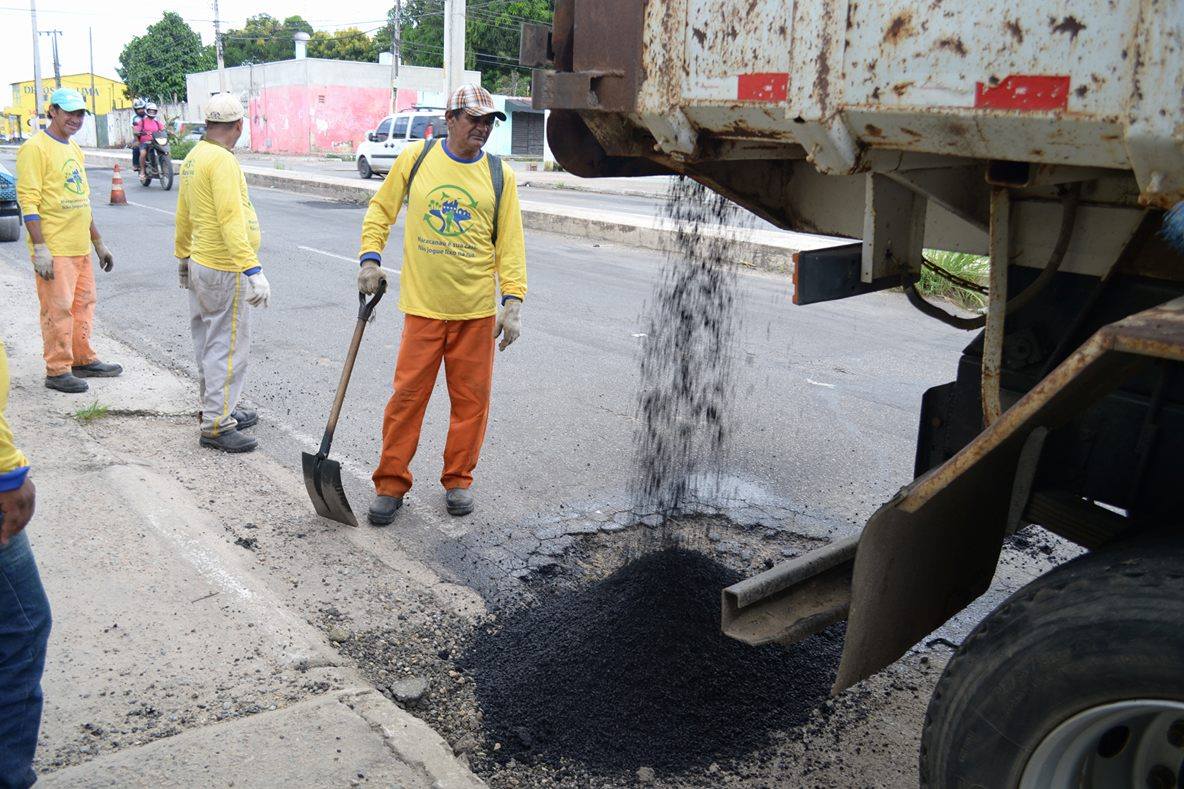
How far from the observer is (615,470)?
5.01 meters

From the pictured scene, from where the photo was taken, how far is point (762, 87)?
2.12m

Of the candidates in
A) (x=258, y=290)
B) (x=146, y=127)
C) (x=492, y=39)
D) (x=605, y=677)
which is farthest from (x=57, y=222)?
(x=492, y=39)

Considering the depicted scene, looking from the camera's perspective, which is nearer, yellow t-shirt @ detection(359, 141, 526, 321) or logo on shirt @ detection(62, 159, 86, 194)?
yellow t-shirt @ detection(359, 141, 526, 321)

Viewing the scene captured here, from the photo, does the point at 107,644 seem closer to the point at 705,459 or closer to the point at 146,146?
the point at 705,459

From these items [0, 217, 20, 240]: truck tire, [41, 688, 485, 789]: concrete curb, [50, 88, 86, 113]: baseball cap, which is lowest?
[41, 688, 485, 789]: concrete curb

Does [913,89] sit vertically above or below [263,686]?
above

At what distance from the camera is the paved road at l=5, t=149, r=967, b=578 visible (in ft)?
15.8

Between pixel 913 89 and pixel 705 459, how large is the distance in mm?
3472

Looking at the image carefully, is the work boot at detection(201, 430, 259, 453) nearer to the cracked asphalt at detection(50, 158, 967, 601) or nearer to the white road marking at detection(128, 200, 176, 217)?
the cracked asphalt at detection(50, 158, 967, 601)

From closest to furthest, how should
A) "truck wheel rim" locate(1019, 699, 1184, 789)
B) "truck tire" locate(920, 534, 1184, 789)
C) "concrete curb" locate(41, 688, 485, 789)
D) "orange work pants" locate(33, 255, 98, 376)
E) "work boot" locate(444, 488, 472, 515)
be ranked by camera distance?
"truck tire" locate(920, 534, 1184, 789)
"truck wheel rim" locate(1019, 699, 1184, 789)
"concrete curb" locate(41, 688, 485, 789)
"work boot" locate(444, 488, 472, 515)
"orange work pants" locate(33, 255, 98, 376)

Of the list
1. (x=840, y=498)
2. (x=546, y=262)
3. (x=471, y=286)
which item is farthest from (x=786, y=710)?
(x=546, y=262)

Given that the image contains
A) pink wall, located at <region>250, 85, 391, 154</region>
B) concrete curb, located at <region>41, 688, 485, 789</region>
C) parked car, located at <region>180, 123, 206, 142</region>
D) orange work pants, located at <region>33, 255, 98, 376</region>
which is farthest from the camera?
pink wall, located at <region>250, 85, 391, 154</region>

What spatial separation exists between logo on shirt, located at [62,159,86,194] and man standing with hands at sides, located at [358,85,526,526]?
2651mm

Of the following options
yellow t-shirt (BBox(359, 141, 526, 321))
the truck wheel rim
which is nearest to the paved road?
yellow t-shirt (BBox(359, 141, 526, 321))
